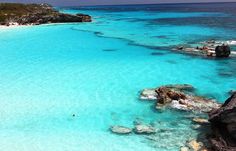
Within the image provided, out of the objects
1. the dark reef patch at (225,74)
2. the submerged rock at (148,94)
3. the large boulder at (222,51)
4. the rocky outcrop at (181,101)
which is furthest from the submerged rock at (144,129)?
the large boulder at (222,51)

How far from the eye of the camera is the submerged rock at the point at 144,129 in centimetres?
1694

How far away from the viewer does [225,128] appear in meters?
15.3

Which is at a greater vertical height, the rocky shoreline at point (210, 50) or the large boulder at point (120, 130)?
the rocky shoreline at point (210, 50)

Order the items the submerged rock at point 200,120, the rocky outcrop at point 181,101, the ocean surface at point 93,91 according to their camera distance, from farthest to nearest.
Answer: the rocky outcrop at point 181,101 < the submerged rock at point 200,120 < the ocean surface at point 93,91

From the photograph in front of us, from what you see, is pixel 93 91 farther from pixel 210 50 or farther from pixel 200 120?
pixel 210 50

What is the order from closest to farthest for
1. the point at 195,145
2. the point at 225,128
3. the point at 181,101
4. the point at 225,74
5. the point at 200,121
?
1. the point at 195,145
2. the point at 225,128
3. the point at 200,121
4. the point at 181,101
5. the point at 225,74

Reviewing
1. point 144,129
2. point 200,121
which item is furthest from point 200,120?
point 144,129

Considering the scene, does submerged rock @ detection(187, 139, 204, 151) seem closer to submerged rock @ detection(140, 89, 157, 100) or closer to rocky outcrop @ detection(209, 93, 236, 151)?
rocky outcrop @ detection(209, 93, 236, 151)

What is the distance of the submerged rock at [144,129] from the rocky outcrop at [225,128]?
3082mm

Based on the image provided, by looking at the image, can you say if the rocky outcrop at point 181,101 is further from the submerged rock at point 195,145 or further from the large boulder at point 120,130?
the submerged rock at point 195,145

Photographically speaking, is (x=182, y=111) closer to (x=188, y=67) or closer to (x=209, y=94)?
(x=209, y=94)

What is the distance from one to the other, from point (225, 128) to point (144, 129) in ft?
13.5

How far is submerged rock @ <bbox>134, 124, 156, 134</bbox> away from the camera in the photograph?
1694 cm

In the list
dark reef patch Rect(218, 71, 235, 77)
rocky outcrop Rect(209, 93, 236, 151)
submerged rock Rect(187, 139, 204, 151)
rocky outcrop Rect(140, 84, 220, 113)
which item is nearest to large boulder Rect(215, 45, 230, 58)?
dark reef patch Rect(218, 71, 235, 77)
